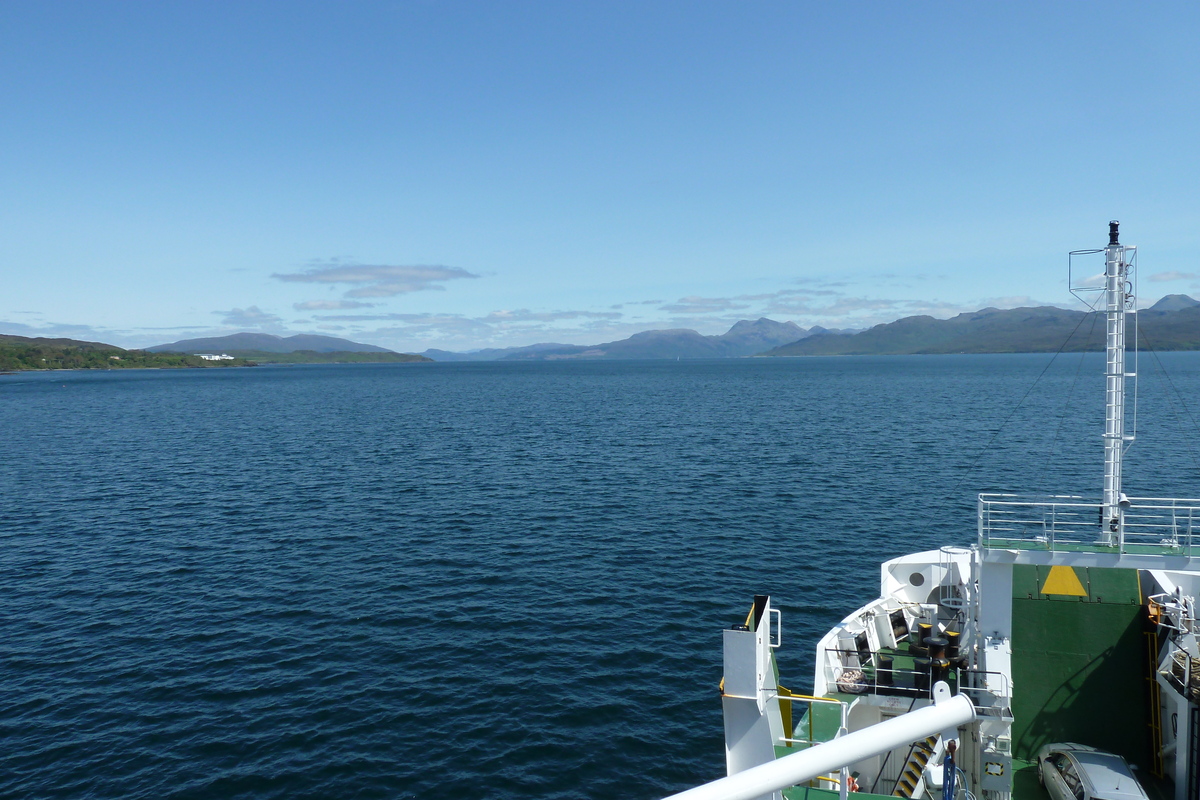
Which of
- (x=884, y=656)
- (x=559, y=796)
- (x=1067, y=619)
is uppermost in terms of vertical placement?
(x=1067, y=619)

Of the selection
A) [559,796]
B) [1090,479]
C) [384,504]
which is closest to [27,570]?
[384,504]

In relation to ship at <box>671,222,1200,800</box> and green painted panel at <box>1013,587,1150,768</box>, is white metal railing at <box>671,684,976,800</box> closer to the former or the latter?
ship at <box>671,222,1200,800</box>

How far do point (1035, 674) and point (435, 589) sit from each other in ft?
86.0

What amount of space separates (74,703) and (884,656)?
92.0 feet

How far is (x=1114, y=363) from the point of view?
21.2 metres

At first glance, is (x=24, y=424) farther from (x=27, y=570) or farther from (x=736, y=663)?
(x=736, y=663)

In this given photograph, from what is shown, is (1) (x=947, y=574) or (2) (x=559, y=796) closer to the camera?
(2) (x=559, y=796)

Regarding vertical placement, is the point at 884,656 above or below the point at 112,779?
above

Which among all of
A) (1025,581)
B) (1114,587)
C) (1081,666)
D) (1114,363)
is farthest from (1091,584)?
(1114,363)

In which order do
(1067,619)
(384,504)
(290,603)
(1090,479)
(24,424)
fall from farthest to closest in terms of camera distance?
(24,424) → (1090,479) → (384,504) → (290,603) → (1067,619)

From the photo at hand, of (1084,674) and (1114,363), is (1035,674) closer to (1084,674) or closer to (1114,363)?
(1084,674)

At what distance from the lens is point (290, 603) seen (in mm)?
34344

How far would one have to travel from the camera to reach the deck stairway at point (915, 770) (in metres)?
17.0

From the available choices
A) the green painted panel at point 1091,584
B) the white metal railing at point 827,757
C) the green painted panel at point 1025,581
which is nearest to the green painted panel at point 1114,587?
the green painted panel at point 1091,584
